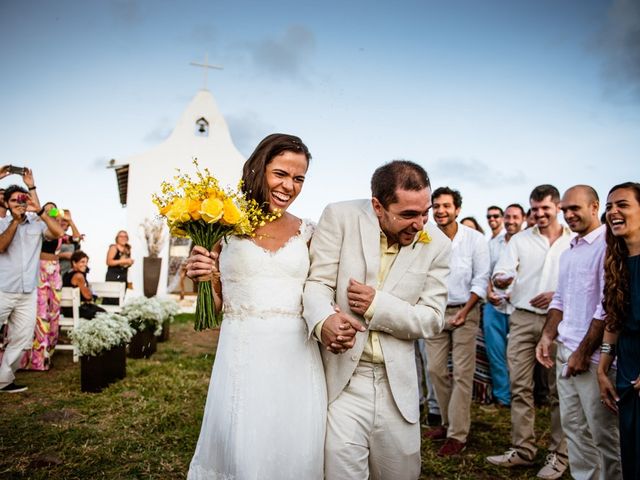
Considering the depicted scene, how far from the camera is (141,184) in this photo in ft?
59.6

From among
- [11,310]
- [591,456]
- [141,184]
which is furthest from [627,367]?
[141,184]

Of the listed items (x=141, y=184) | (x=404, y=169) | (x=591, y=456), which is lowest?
(x=591, y=456)

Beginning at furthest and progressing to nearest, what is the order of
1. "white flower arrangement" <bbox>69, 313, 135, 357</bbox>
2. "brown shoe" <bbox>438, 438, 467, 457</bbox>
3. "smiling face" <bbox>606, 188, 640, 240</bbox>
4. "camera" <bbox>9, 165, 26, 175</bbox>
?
"camera" <bbox>9, 165, 26, 175</bbox> < "white flower arrangement" <bbox>69, 313, 135, 357</bbox> < "brown shoe" <bbox>438, 438, 467, 457</bbox> < "smiling face" <bbox>606, 188, 640, 240</bbox>

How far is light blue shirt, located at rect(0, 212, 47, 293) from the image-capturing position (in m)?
6.77

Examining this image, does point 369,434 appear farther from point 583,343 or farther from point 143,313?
A: point 143,313

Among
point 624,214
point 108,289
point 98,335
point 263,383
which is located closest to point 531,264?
point 624,214

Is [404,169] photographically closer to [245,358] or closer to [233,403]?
[245,358]

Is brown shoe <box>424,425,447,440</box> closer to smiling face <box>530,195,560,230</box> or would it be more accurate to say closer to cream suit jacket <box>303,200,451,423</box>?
smiling face <box>530,195,560,230</box>

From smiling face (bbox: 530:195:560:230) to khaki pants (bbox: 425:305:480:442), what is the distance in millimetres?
1234

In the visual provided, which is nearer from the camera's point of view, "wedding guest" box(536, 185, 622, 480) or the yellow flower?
the yellow flower

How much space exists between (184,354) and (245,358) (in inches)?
294

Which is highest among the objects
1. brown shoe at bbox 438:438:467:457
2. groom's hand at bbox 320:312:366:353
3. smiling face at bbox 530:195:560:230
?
smiling face at bbox 530:195:560:230

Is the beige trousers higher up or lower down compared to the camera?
lower down

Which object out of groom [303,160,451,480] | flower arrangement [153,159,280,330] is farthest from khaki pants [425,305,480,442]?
flower arrangement [153,159,280,330]
